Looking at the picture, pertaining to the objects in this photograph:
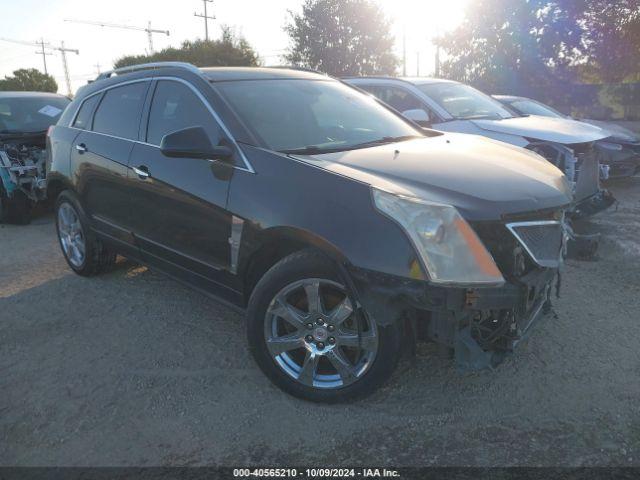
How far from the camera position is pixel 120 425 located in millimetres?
2857

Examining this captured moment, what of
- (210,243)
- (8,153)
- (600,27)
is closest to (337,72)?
(600,27)

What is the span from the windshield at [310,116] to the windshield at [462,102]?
9.93 ft

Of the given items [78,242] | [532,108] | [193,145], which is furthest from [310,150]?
[532,108]

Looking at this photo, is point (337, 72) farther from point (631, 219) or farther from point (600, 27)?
point (631, 219)

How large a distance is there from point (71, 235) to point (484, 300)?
13.7ft

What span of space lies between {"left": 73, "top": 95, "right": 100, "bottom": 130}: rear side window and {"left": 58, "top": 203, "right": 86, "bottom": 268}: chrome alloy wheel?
772 millimetres

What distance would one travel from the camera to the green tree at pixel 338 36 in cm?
3278

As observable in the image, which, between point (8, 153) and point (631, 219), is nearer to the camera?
point (631, 219)

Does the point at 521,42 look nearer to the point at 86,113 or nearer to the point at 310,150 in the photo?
the point at 86,113

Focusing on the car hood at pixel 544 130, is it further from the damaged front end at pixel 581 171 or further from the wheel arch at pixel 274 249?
the wheel arch at pixel 274 249

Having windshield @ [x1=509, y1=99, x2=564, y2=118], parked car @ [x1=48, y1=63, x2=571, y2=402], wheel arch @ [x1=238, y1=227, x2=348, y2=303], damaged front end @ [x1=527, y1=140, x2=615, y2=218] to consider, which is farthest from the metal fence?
wheel arch @ [x1=238, y1=227, x2=348, y2=303]

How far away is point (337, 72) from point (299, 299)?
3211 cm

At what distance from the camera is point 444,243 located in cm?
253

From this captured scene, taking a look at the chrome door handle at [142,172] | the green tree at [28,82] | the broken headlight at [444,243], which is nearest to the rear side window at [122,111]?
the chrome door handle at [142,172]
